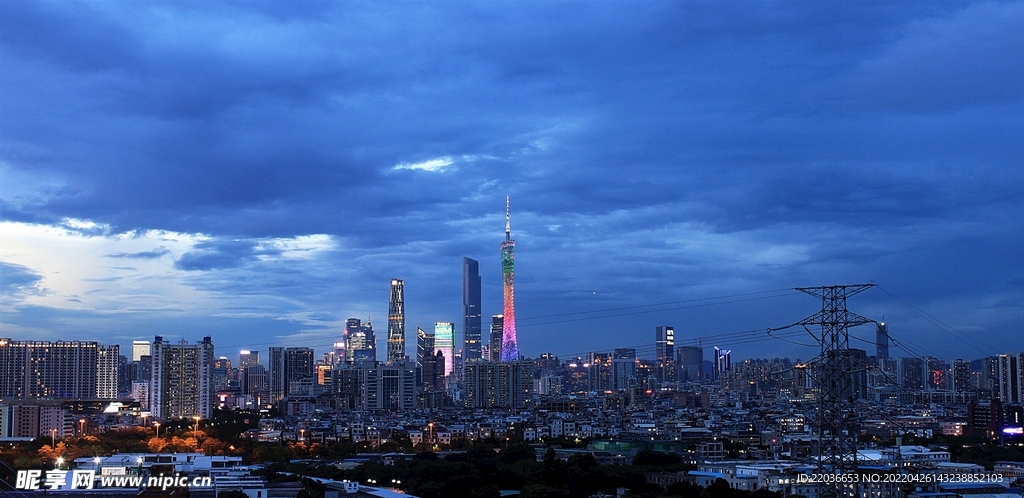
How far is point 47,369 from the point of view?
66.5 meters

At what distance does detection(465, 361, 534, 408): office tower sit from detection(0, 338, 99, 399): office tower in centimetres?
2589

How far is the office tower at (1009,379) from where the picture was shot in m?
58.5

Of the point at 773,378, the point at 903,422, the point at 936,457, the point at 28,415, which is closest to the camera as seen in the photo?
the point at 936,457

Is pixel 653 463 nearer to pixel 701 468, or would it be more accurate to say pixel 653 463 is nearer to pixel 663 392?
pixel 701 468

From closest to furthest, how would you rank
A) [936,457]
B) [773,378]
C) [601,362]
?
[936,457] < [773,378] < [601,362]

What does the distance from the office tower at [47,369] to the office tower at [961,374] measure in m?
53.9

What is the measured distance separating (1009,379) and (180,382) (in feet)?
144

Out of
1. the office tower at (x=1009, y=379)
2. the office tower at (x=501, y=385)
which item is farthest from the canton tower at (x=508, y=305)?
the office tower at (x=1009, y=379)

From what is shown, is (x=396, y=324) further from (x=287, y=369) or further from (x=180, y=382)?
(x=180, y=382)

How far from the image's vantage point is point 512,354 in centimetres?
8469

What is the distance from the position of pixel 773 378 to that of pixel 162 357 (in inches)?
2154

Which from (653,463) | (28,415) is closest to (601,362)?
(28,415)

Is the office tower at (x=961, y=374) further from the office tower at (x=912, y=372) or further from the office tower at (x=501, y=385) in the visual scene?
the office tower at (x=501, y=385)

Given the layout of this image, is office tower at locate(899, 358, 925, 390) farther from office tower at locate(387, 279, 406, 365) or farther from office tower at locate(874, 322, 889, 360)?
office tower at locate(387, 279, 406, 365)
